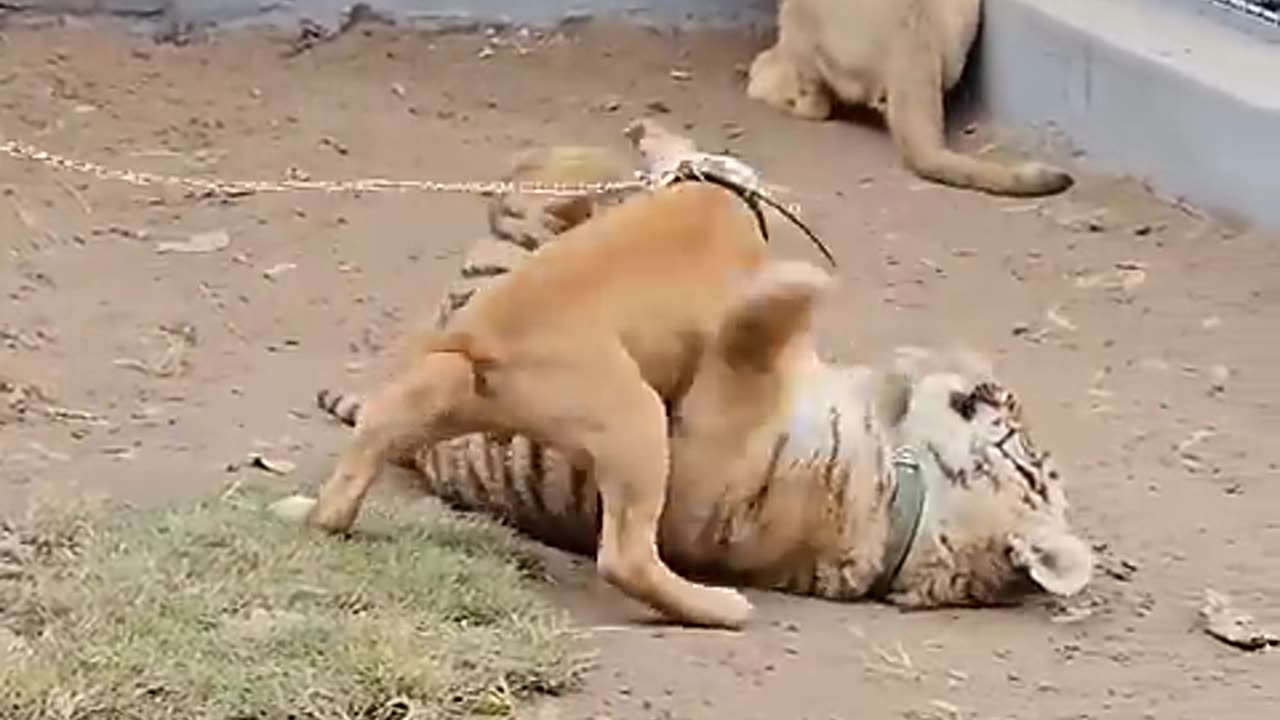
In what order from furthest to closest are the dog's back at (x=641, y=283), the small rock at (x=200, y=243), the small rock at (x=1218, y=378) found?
the small rock at (x=200, y=243)
the small rock at (x=1218, y=378)
the dog's back at (x=641, y=283)

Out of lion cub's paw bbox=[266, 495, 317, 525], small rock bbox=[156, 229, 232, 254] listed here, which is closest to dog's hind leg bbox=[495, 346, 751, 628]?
lion cub's paw bbox=[266, 495, 317, 525]

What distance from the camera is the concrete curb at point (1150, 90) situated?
5.53 m

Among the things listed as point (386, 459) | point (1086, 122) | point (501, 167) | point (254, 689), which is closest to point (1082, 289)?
point (1086, 122)

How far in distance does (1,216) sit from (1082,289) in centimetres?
220

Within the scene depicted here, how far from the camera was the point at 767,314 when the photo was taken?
3.51 meters

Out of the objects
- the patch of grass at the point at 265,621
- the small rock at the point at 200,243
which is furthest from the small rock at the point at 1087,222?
the patch of grass at the point at 265,621

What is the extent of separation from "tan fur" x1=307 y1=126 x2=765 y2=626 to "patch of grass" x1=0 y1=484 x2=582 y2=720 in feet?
0.43

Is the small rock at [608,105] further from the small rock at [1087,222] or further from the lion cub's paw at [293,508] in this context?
the lion cub's paw at [293,508]

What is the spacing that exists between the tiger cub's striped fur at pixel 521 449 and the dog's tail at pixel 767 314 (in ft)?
0.85

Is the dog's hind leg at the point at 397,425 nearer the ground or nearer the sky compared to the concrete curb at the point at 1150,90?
nearer the sky

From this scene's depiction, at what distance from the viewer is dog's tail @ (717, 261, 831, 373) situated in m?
3.51

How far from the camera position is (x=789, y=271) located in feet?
11.6

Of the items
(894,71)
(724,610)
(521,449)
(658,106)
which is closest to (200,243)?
(658,106)

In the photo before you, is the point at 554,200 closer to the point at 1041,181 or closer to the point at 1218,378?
the point at 1218,378
